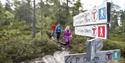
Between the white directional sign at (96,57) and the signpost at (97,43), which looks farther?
the white directional sign at (96,57)

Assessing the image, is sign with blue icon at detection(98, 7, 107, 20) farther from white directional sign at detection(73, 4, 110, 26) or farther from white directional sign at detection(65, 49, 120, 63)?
white directional sign at detection(65, 49, 120, 63)

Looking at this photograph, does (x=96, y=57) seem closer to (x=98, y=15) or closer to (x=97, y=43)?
(x=97, y=43)

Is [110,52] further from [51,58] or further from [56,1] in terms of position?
[56,1]

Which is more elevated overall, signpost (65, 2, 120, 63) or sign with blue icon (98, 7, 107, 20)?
sign with blue icon (98, 7, 107, 20)

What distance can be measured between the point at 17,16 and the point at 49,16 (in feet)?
13.9

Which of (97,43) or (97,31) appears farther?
(97,31)

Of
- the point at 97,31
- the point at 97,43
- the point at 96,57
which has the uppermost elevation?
the point at 97,31

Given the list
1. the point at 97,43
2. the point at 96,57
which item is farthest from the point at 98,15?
the point at 96,57

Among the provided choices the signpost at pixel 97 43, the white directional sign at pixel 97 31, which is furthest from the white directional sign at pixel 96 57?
the white directional sign at pixel 97 31

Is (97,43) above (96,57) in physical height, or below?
above

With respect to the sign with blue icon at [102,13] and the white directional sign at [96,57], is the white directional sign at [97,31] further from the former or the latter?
the white directional sign at [96,57]

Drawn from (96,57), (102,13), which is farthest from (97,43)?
(102,13)

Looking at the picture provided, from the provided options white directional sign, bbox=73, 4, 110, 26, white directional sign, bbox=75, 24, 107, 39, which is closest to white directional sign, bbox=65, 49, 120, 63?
white directional sign, bbox=75, 24, 107, 39

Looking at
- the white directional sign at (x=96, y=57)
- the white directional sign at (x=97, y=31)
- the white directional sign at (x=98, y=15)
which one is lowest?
the white directional sign at (x=96, y=57)
